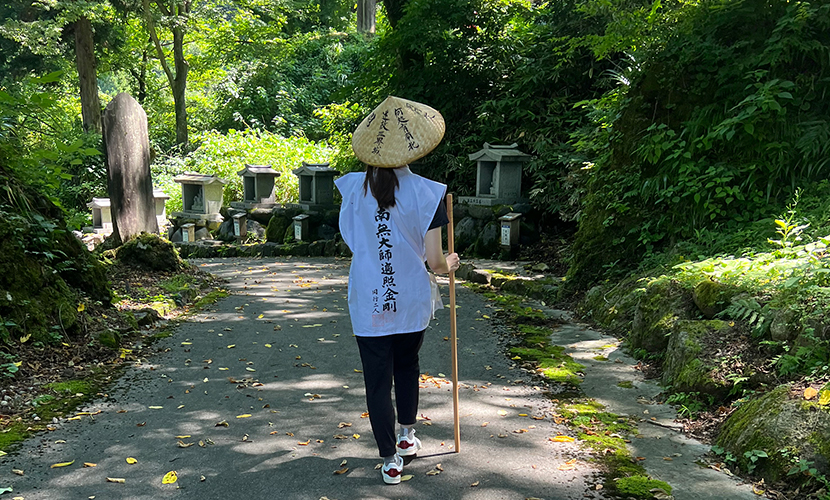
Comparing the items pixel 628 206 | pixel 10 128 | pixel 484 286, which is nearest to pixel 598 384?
pixel 628 206

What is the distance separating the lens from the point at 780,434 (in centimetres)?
334

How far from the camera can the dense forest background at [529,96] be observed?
652 cm

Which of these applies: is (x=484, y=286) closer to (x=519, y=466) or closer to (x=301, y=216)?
(x=519, y=466)

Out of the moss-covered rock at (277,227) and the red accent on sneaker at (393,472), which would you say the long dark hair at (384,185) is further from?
the moss-covered rock at (277,227)

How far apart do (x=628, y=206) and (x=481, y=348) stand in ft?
8.74

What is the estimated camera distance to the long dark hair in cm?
338

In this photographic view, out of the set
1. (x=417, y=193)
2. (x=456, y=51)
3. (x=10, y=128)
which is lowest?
(x=417, y=193)

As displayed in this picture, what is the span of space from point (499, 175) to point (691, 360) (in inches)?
330

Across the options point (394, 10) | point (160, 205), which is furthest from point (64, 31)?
point (394, 10)

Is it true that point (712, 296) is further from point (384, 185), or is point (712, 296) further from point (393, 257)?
point (384, 185)

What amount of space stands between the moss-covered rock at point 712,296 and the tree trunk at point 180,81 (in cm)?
2144

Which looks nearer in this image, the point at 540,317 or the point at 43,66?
the point at 540,317

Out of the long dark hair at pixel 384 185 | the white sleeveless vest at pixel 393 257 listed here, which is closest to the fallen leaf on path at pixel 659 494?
the white sleeveless vest at pixel 393 257

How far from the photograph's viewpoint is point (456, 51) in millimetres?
14430
